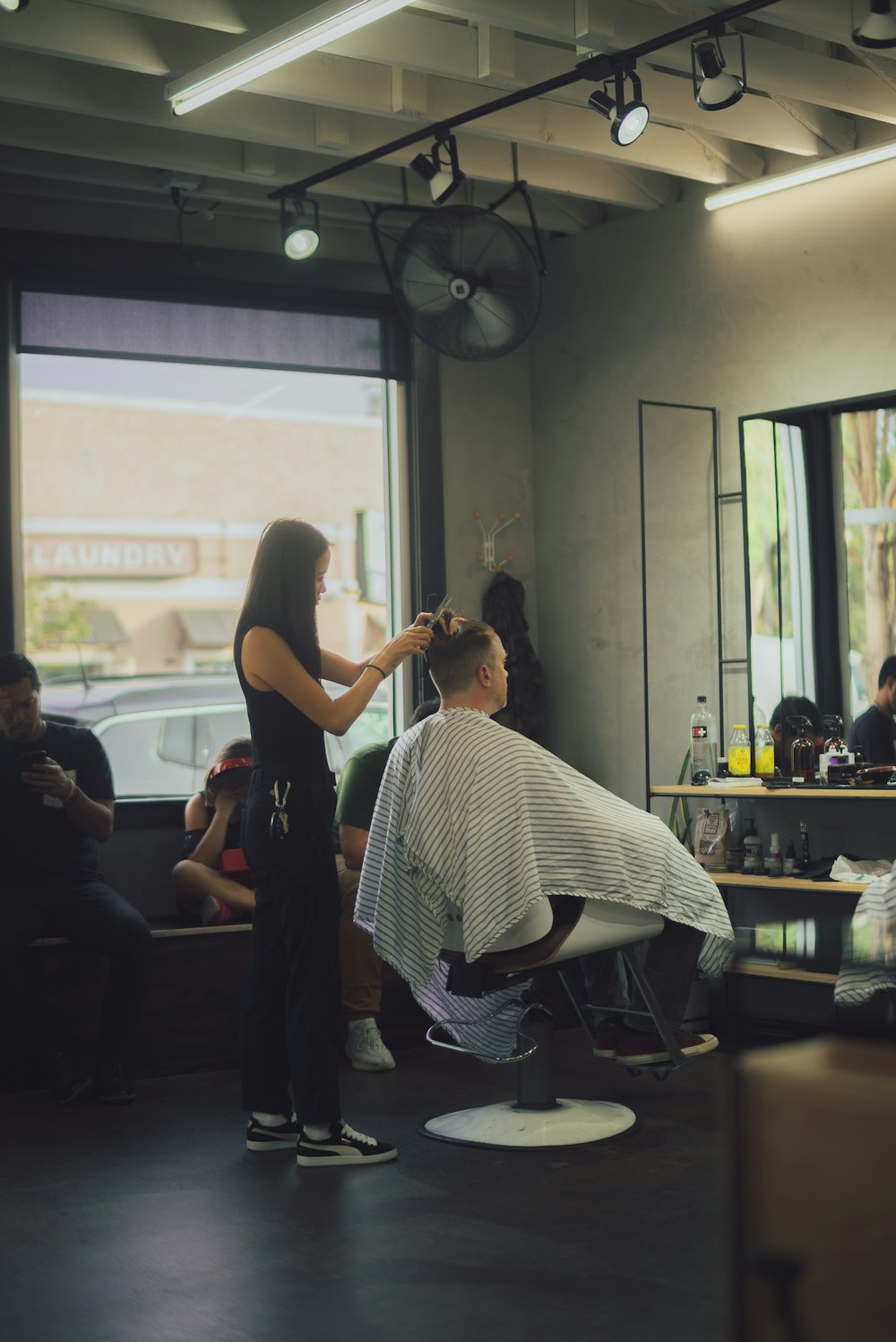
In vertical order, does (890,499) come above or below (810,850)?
above

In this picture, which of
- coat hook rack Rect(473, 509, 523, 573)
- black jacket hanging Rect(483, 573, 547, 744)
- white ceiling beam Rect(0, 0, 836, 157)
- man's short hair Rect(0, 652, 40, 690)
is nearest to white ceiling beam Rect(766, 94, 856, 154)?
white ceiling beam Rect(0, 0, 836, 157)

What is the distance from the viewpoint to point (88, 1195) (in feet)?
9.55

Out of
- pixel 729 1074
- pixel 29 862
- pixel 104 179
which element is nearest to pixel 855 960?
pixel 729 1074

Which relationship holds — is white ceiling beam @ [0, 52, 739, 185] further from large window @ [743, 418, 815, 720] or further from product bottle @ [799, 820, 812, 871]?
product bottle @ [799, 820, 812, 871]

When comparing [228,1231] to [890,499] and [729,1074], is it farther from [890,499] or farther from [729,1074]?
[890,499]

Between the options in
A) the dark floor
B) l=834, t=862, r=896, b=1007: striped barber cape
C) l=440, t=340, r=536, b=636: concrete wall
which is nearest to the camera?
l=834, t=862, r=896, b=1007: striped barber cape

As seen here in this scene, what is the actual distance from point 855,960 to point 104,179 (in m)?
3.97

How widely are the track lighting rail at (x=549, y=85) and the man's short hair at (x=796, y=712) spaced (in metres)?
1.87

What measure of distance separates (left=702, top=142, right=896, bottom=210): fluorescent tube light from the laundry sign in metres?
2.26

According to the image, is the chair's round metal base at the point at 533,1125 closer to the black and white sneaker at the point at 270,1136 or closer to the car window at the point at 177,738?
the black and white sneaker at the point at 270,1136

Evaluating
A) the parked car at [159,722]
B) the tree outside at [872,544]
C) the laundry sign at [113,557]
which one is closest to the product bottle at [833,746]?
the tree outside at [872,544]

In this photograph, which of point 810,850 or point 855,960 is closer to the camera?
point 855,960

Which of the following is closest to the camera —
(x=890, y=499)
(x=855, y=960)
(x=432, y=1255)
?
(x=855, y=960)

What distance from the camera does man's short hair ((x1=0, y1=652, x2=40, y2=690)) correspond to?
155 inches
